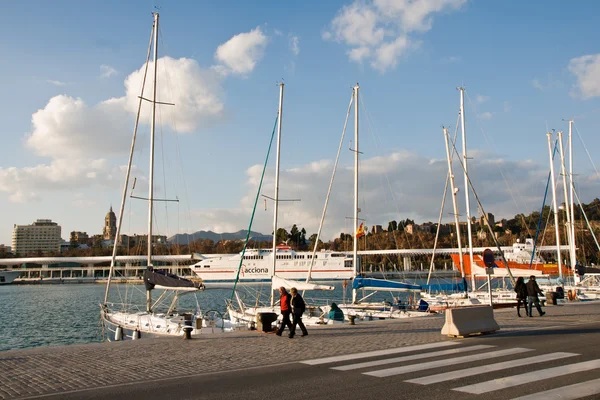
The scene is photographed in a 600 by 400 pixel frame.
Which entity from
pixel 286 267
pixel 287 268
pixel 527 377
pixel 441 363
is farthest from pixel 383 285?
pixel 286 267

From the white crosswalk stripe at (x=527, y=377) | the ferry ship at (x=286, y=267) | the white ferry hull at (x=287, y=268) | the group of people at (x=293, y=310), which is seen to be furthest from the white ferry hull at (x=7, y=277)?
the white crosswalk stripe at (x=527, y=377)

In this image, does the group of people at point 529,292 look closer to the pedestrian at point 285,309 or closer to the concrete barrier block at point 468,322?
the concrete barrier block at point 468,322

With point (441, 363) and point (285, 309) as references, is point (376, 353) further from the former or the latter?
point (285, 309)

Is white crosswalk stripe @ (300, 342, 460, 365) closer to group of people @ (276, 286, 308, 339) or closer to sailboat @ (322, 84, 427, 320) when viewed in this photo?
group of people @ (276, 286, 308, 339)

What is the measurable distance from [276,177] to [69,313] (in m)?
27.4

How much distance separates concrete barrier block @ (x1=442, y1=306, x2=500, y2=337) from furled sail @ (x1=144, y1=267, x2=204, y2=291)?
1322 centimetres

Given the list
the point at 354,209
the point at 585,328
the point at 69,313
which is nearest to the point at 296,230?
the point at 69,313

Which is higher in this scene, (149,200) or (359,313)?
(149,200)

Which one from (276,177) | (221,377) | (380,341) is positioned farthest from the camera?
(276,177)

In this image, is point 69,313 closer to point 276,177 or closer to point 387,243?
point 276,177

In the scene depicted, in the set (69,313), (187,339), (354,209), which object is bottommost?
(69,313)

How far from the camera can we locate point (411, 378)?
9422 millimetres

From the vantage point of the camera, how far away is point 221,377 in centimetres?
993

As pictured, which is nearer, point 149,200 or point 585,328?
point 585,328
